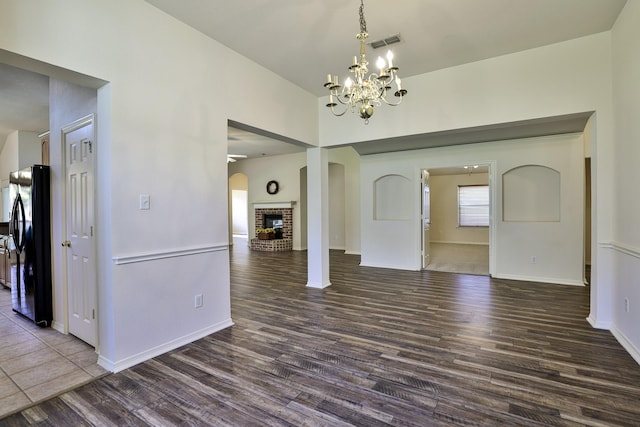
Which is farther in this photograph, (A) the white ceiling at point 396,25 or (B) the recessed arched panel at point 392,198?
(B) the recessed arched panel at point 392,198

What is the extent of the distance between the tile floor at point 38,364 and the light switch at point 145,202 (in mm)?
1323

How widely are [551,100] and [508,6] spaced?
1288 mm

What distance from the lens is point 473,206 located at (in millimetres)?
10836

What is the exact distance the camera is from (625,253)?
2.85 metres

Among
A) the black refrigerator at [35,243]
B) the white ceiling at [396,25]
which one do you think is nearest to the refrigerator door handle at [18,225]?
the black refrigerator at [35,243]

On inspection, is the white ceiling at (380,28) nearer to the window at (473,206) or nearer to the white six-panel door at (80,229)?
the white six-panel door at (80,229)

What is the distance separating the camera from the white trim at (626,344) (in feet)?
8.37

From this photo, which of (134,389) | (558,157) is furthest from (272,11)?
(558,157)

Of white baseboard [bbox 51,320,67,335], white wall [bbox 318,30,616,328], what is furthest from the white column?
white baseboard [bbox 51,320,67,335]

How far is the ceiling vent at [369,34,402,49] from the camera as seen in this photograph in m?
3.20

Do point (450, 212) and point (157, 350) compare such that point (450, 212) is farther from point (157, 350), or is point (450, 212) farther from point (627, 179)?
Answer: point (157, 350)

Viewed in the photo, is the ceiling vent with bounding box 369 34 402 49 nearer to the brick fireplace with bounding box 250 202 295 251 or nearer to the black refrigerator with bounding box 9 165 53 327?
the black refrigerator with bounding box 9 165 53 327

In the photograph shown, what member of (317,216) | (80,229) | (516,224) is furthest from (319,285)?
(516,224)

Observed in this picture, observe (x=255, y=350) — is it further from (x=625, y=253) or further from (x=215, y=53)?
(x=625, y=253)
